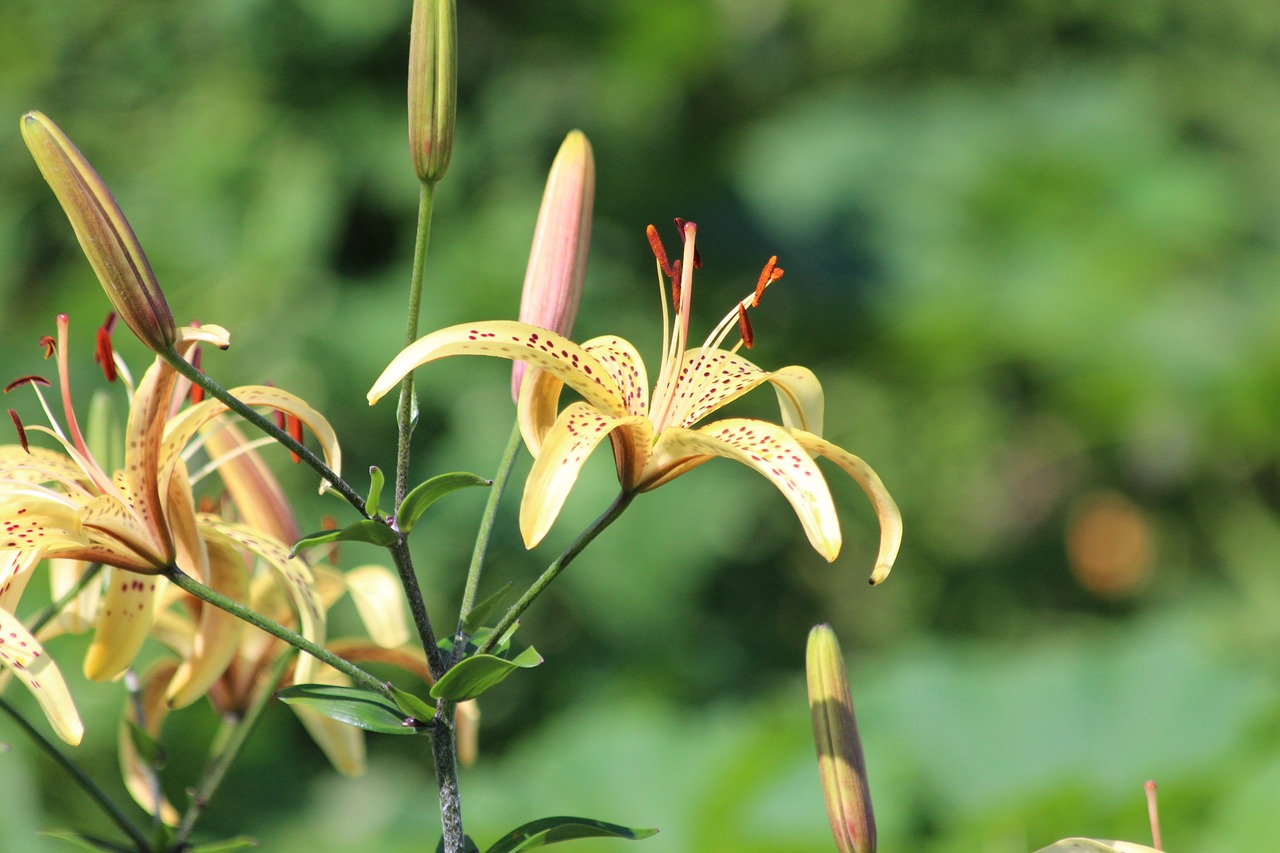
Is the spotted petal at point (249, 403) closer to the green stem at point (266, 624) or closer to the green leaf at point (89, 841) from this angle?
the green stem at point (266, 624)

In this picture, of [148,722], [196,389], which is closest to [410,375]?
[196,389]

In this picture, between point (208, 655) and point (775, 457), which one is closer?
point (775, 457)

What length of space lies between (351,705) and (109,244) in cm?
19

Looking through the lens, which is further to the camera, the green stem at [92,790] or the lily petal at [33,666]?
the green stem at [92,790]

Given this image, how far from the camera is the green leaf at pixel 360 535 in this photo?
1.44 ft

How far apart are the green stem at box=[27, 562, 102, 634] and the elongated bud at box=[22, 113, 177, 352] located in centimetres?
19

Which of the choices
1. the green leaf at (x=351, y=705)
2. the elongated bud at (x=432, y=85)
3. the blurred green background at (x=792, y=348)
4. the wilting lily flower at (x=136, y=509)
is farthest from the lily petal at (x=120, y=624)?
the blurred green background at (x=792, y=348)

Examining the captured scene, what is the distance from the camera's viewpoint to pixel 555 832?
487mm

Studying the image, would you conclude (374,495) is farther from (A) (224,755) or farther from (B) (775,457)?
(A) (224,755)

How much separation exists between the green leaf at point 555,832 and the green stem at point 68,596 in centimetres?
24

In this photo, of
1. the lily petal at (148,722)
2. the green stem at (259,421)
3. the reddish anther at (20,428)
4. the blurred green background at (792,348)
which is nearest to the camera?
the green stem at (259,421)

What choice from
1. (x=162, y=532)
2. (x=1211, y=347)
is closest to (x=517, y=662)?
(x=162, y=532)

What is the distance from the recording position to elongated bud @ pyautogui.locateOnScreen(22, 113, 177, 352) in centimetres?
44

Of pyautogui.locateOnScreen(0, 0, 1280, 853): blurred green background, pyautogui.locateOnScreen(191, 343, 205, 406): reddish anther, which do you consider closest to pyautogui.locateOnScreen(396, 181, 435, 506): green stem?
pyautogui.locateOnScreen(191, 343, 205, 406): reddish anther
